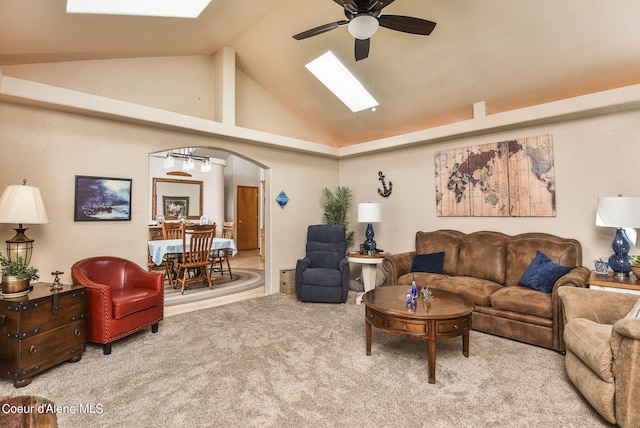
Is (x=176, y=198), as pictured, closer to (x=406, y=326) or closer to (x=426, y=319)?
(x=406, y=326)

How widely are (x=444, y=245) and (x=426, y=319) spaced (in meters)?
2.29

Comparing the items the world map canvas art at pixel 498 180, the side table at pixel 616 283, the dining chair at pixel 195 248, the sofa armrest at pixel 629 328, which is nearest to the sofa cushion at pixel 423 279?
the world map canvas art at pixel 498 180

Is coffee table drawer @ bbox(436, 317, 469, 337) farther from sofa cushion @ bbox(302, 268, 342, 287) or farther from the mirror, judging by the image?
the mirror

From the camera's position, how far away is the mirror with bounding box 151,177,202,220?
321 inches

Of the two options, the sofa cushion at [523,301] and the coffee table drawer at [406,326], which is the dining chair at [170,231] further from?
the sofa cushion at [523,301]

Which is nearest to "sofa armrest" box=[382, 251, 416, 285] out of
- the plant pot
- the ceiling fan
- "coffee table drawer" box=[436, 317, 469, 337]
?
"coffee table drawer" box=[436, 317, 469, 337]

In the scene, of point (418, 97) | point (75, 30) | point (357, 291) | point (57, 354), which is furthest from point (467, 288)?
point (75, 30)

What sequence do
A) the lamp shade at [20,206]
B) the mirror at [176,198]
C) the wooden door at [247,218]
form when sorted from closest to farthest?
the lamp shade at [20,206]
the mirror at [176,198]
the wooden door at [247,218]

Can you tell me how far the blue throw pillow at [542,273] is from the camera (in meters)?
3.17

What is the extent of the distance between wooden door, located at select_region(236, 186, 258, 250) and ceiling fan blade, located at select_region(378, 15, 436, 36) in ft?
26.6

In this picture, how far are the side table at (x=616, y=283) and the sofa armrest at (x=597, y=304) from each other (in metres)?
0.35

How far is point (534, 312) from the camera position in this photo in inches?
119

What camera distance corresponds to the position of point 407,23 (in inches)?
101

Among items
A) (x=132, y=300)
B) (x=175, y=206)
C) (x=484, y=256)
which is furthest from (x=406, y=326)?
(x=175, y=206)
